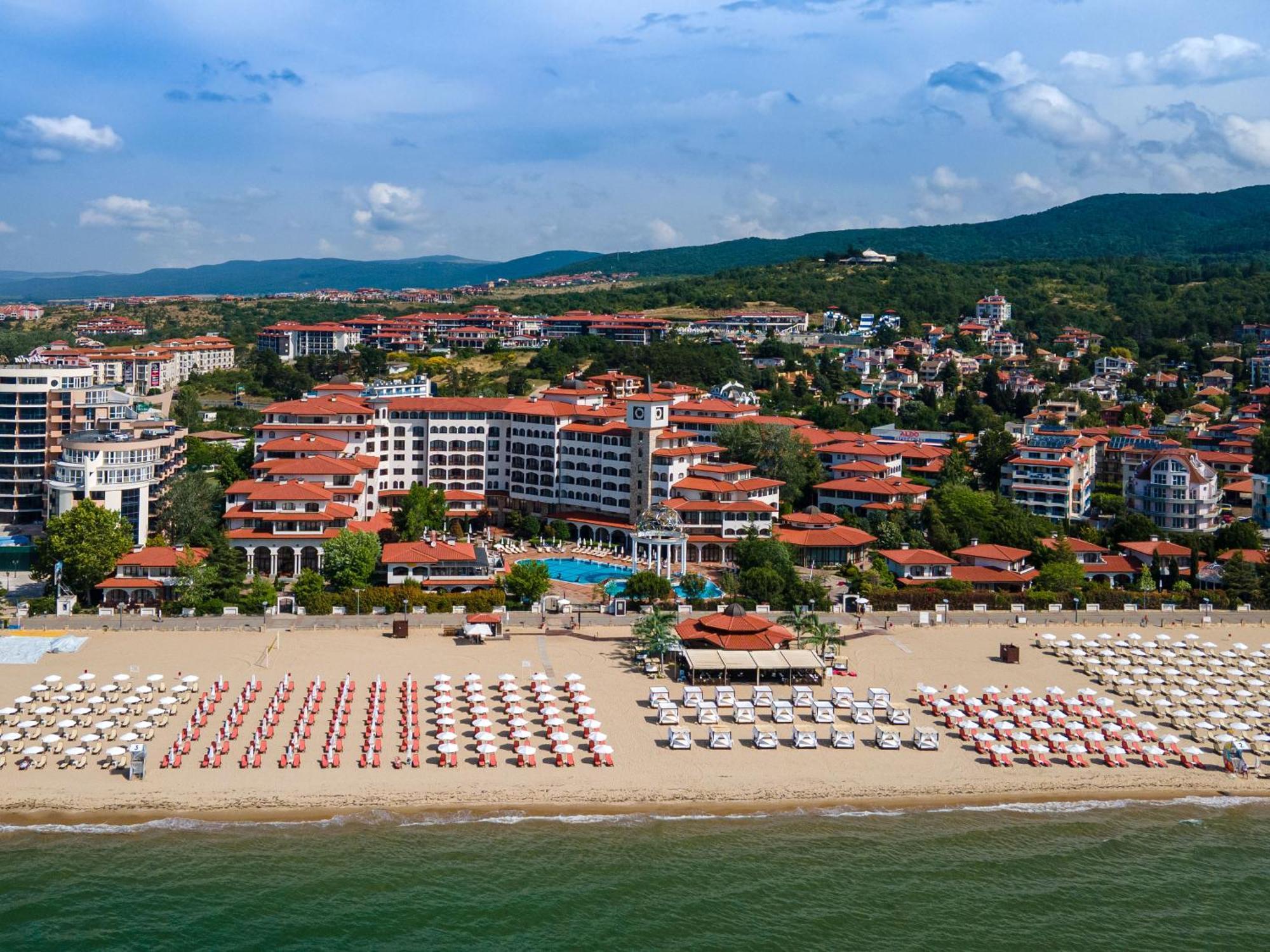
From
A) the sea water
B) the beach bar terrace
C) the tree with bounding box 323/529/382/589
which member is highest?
the tree with bounding box 323/529/382/589

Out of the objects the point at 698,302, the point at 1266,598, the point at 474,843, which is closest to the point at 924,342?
the point at 698,302

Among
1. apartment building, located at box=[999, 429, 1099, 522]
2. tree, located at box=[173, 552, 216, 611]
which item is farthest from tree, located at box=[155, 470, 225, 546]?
apartment building, located at box=[999, 429, 1099, 522]

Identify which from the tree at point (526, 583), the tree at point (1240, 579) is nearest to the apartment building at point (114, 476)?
the tree at point (526, 583)

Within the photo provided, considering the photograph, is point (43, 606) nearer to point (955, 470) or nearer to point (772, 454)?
point (772, 454)

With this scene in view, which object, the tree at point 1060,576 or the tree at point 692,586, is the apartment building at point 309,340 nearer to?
the tree at point 692,586

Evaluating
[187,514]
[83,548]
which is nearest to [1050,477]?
[187,514]

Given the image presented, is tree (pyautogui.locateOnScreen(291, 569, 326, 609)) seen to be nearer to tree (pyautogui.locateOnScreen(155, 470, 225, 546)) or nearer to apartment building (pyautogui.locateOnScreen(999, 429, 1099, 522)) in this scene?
tree (pyautogui.locateOnScreen(155, 470, 225, 546))

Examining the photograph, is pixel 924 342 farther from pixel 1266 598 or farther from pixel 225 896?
pixel 225 896
